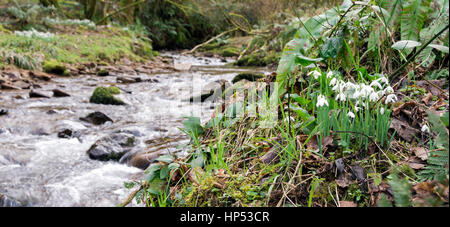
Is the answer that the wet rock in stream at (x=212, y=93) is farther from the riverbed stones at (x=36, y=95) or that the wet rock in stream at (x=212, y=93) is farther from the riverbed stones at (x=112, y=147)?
the riverbed stones at (x=36, y=95)

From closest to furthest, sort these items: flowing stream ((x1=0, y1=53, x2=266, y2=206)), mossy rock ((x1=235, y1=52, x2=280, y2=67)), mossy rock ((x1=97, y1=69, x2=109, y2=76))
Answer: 1. flowing stream ((x1=0, y1=53, x2=266, y2=206))
2. mossy rock ((x1=97, y1=69, x2=109, y2=76))
3. mossy rock ((x1=235, y1=52, x2=280, y2=67))

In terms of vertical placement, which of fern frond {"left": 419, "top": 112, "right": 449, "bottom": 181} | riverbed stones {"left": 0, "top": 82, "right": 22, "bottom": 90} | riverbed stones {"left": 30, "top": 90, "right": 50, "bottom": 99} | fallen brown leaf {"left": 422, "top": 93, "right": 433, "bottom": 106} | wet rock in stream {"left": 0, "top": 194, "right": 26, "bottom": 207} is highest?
fallen brown leaf {"left": 422, "top": 93, "right": 433, "bottom": 106}

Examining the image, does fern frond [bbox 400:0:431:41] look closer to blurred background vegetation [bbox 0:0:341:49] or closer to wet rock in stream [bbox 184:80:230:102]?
wet rock in stream [bbox 184:80:230:102]

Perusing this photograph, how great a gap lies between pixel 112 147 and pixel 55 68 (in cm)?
592

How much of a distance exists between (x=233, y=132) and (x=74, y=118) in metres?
3.44

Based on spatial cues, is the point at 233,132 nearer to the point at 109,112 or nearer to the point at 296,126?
the point at 296,126

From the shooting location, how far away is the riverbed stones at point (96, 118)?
4.46 meters

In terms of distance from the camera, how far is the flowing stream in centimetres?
257

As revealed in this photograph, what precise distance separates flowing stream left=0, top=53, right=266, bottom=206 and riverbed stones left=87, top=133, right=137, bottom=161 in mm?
69

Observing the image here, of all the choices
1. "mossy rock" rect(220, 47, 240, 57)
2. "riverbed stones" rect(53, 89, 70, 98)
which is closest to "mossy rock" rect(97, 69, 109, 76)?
"riverbed stones" rect(53, 89, 70, 98)

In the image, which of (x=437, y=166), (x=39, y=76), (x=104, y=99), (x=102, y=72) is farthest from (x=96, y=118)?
(x=102, y=72)

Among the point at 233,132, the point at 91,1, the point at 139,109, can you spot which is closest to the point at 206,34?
the point at 91,1

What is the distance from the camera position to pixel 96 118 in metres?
4.50

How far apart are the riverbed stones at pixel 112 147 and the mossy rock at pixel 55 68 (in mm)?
5605
